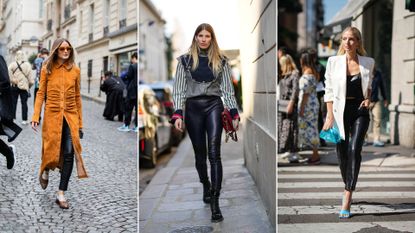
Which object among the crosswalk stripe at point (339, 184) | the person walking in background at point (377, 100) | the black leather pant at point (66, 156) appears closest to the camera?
the black leather pant at point (66, 156)

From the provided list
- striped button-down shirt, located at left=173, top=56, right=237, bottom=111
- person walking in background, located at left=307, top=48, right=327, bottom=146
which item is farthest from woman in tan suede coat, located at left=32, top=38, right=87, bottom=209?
person walking in background, located at left=307, top=48, right=327, bottom=146

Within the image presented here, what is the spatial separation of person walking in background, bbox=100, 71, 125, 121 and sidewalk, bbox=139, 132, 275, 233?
2.29 feet

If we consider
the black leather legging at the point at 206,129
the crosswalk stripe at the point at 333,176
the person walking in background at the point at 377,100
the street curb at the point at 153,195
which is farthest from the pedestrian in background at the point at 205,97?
the person walking in background at the point at 377,100

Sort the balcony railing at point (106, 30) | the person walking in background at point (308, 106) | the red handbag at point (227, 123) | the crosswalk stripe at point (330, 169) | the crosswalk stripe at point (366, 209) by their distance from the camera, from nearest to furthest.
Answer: the red handbag at point (227, 123), the balcony railing at point (106, 30), the crosswalk stripe at point (366, 209), the crosswalk stripe at point (330, 169), the person walking in background at point (308, 106)

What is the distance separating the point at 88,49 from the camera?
3936mm

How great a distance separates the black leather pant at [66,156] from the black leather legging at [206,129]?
77cm

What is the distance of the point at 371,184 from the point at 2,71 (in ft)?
9.28

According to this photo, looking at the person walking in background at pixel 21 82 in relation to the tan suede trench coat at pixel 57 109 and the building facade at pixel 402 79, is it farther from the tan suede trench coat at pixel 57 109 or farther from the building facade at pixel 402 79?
the building facade at pixel 402 79

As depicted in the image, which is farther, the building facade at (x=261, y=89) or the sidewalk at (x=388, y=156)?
the sidewalk at (x=388, y=156)

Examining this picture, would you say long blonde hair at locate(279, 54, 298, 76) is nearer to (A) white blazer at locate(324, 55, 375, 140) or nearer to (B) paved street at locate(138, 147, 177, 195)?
(B) paved street at locate(138, 147, 177, 195)

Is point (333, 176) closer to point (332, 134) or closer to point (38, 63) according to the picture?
point (332, 134)

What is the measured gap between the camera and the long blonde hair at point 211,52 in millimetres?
3789

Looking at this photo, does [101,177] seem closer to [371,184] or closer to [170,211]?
[170,211]

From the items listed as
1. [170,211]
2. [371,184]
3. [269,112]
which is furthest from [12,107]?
[371,184]
